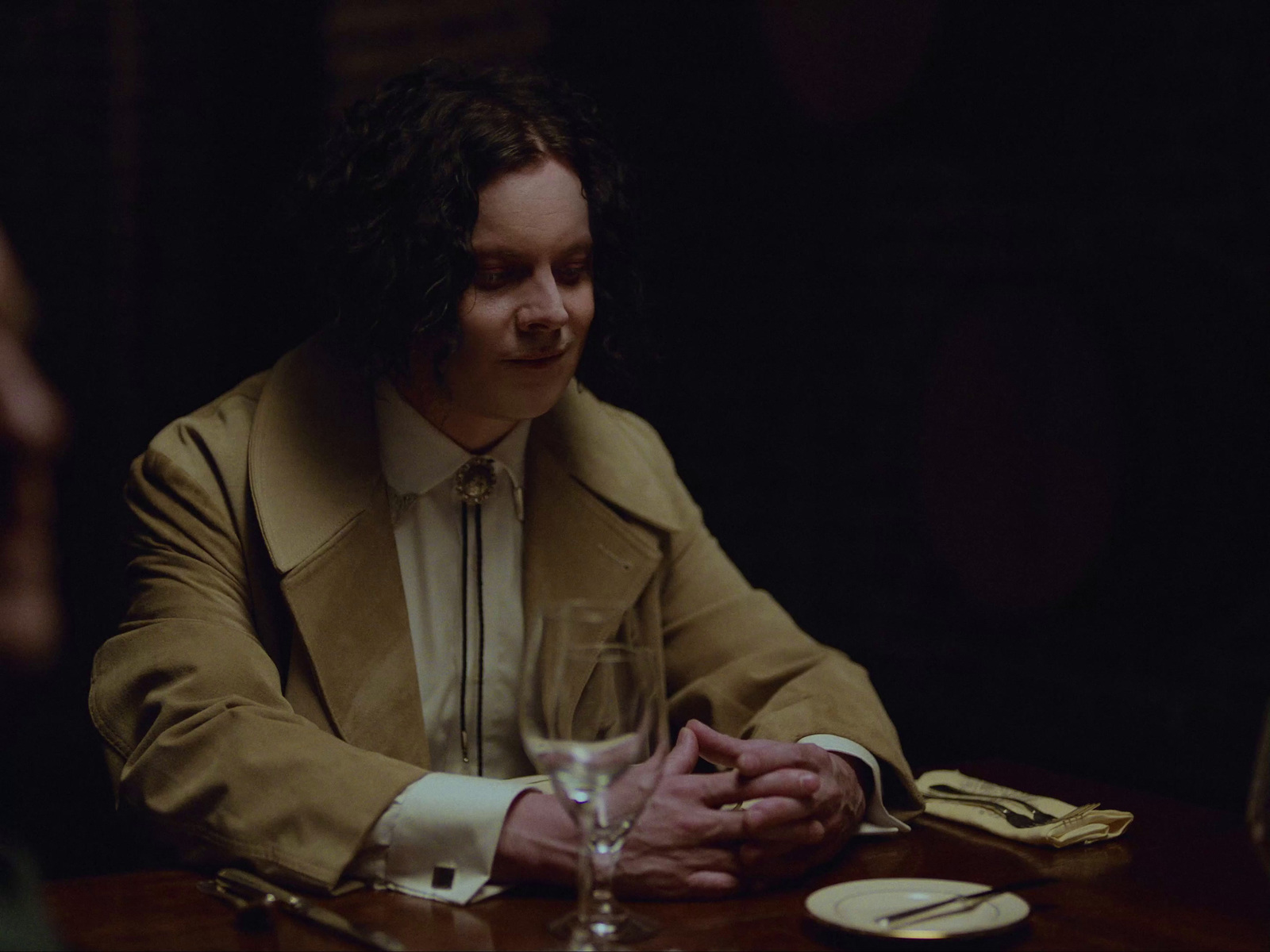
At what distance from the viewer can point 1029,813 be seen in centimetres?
165

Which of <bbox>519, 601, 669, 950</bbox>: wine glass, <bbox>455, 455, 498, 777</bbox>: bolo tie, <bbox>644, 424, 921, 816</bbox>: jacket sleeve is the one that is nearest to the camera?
<bbox>519, 601, 669, 950</bbox>: wine glass

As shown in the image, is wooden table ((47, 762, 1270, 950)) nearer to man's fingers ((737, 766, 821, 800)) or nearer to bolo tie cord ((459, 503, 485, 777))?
man's fingers ((737, 766, 821, 800))

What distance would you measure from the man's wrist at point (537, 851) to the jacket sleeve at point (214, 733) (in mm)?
135

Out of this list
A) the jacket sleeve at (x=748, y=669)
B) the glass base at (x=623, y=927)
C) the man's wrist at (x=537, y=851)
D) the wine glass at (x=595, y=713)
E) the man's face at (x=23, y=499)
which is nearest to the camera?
the man's face at (x=23, y=499)

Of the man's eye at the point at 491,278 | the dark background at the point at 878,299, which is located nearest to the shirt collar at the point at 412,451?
the man's eye at the point at 491,278

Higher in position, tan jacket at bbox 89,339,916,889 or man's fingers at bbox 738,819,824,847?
tan jacket at bbox 89,339,916,889

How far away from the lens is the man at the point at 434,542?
5.17 ft

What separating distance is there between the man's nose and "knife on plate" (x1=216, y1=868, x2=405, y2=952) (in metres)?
0.81

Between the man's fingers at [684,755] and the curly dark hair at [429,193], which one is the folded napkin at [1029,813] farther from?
the curly dark hair at [429,193]

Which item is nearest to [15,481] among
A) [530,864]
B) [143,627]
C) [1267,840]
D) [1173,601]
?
[1267,840]

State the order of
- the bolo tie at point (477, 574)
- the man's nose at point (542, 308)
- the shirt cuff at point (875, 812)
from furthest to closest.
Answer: the bolo tie at point (477, 574), the man's nose at point (542, 308), the shirt cuff at point (875, 812)

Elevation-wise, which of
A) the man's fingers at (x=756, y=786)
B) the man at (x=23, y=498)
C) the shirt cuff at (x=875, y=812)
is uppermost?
the man at (x=23, y=498)

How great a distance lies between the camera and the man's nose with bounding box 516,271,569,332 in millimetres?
1958

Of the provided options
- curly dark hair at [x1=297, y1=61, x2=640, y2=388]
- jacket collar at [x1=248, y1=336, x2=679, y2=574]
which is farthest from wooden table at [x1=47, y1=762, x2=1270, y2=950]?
curly dark hair at [x1=297, y1=61, x2=640, y2=388]
